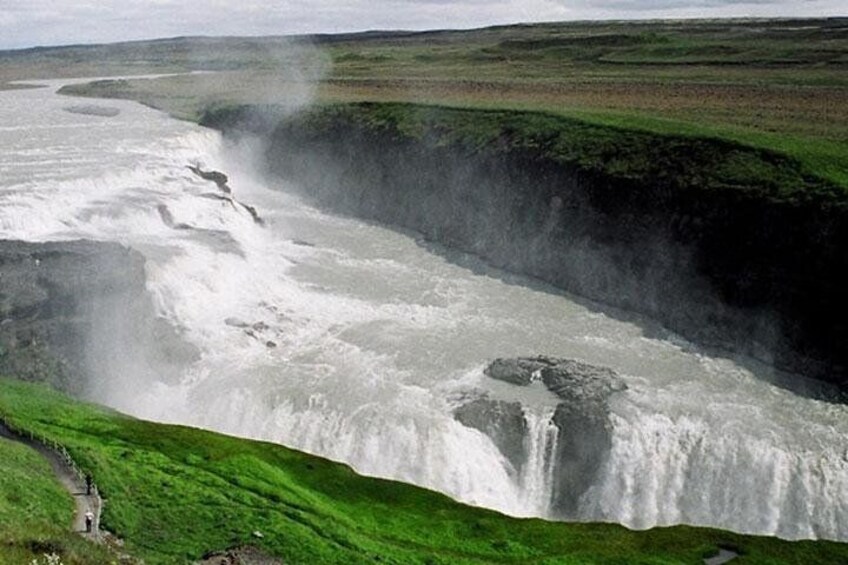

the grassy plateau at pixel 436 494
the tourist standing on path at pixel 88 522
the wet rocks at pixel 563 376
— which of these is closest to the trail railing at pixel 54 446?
the grassy plateau at pixel 436 494

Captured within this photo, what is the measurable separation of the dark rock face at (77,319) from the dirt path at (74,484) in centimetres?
896

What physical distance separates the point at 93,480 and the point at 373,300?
25.1 m

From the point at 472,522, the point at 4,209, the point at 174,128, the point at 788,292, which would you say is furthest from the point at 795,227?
the point at 174,128

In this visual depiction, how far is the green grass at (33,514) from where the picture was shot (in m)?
19.4

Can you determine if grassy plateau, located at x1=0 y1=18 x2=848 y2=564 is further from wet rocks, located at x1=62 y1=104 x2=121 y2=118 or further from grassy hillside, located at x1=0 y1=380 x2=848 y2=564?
wet rocks, located at x1=62 y1=104 x2=121 y2=118

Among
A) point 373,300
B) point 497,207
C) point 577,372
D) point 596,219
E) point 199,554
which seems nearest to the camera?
point 199,554

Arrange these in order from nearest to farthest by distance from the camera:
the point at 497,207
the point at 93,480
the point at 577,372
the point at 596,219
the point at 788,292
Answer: the point at 93,480, the point at 577,372, the point at 788,292, the point at 596,219, the point at 497,207

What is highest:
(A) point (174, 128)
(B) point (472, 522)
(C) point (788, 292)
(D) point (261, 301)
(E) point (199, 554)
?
(A) point (174, 128)

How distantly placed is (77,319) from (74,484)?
611 inches

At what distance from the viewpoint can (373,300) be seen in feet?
164

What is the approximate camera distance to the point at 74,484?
86.1 feet

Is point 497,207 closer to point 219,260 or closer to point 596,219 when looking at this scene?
point 596,219

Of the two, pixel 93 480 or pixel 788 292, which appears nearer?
pixel 93 480

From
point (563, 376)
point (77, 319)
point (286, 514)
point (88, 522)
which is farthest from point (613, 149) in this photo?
point (88, 522)
